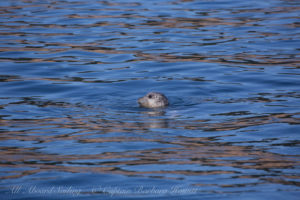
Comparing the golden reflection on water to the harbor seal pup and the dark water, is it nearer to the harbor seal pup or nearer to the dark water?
the dark water

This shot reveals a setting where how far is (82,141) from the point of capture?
1087cm

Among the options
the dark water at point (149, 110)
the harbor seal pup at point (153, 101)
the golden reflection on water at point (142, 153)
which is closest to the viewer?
the dark water at point (149, 110)

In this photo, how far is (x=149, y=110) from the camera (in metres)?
13.0

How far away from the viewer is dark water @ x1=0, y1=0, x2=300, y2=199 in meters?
8.67

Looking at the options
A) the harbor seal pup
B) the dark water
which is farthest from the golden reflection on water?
the harbor seal pup

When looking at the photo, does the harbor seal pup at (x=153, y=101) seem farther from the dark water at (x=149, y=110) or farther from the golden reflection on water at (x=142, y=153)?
the golden reflection on water at (x=142, y=153)

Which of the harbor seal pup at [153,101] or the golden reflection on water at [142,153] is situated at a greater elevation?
the harbor seal pup at [153,101]

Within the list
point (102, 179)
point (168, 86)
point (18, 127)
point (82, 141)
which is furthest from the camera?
point (168, 86)

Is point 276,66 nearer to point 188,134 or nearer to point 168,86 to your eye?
point 168,86

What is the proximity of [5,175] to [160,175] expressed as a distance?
2.49 meters

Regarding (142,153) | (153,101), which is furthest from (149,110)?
(142,153)

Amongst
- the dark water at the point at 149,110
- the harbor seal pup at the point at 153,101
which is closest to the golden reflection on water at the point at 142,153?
the dark water at the point at 149,110

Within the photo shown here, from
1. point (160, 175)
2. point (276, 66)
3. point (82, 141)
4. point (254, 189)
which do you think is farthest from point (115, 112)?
point (276, 66)

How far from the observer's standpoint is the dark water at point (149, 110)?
28.5ft
